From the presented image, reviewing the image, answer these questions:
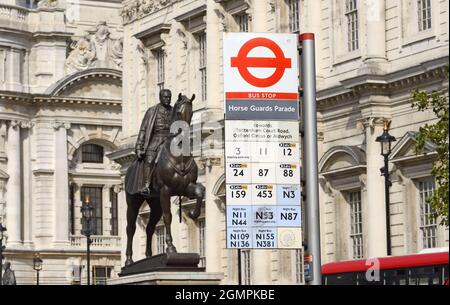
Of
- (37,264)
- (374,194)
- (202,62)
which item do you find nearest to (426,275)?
(374,194)

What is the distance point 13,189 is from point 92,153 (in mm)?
5748

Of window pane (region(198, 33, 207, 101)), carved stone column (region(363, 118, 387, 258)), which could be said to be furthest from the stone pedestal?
window pane (region(198, 33, 207, 101))

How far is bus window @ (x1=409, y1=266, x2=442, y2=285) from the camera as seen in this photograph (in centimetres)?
3738

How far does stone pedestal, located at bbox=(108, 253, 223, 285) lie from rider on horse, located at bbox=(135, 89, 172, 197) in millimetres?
1726

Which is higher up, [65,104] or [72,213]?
[65,104]

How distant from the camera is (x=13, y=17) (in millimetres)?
94188

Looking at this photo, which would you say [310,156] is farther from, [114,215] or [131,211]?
[114,215]

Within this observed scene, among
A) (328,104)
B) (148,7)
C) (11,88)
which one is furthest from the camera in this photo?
(11,88)

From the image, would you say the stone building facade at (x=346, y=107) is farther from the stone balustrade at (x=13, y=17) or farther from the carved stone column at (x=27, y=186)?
the carved stone column at (x=27, y=186)

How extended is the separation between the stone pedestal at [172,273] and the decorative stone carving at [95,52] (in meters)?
60.3

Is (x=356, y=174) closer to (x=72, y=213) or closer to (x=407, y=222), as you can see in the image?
(x=407, y=222)

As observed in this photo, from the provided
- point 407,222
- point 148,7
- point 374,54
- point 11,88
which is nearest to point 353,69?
point 374,54
